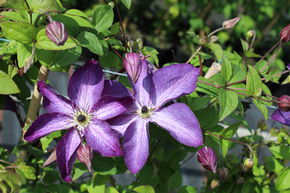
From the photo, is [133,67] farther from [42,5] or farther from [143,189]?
[143,189]

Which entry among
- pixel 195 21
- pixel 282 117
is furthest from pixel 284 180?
pixel 195 21

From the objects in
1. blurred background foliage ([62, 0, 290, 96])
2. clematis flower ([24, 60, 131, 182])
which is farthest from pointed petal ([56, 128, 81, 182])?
blurred background foliage ([62, 0, 290, 96])

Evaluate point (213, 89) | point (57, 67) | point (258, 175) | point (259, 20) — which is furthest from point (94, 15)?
point (259, 20)

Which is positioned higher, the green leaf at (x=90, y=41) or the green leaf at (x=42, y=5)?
the green leaf at (x=42, y=5)

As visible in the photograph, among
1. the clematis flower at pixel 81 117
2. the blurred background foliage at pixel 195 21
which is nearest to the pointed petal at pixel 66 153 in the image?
the clematis flower at pixel 81 117

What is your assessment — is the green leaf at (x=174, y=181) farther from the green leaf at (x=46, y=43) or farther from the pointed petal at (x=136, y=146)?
the green leaf at (x=46, y=43)

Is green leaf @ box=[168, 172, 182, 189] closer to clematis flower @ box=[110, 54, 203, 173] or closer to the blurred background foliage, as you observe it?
clematis flower @ box=[110, 54, 203, 173]

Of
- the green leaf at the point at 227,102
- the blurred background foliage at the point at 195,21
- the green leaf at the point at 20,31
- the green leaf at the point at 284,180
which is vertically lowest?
the blurred background foliage at the point at 195,21
